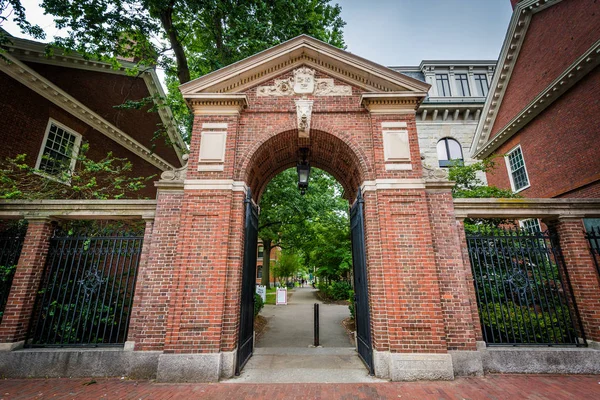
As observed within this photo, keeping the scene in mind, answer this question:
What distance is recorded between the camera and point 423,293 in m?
5.07

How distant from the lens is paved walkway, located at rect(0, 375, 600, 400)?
4.13m

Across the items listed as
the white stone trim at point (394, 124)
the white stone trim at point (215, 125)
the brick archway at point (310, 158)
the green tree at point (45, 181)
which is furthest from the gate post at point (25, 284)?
the white stone trim at point (394, 124)

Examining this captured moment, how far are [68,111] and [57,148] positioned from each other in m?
1.58

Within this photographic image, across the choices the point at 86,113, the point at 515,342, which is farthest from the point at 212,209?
the point at 86,113

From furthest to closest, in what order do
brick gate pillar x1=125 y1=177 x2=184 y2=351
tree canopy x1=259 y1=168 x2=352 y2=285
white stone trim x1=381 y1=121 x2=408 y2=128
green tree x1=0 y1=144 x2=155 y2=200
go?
tree canopy x1=259 y1=168 x2=352 y2=285 → green tree x1=0 y1=144 x2=155 y2=200 → white stone trim x1=381 y1=121 x2=408 y2=128 → brick gate pillar x1=125 y1=177 x2=184 y2=351

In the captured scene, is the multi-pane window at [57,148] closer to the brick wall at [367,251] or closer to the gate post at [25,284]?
the gate post at [25,284]

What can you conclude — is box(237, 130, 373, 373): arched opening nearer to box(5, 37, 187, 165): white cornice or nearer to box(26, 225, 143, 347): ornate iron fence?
box(26, 225, 143, 347): ornate iron fence

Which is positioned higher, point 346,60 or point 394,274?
point 346,60

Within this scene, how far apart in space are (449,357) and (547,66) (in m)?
13.2

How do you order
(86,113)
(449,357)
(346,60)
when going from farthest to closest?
1. (86,113)
2. (346,60)
3. (449,357)

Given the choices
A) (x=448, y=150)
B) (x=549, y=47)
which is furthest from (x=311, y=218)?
(x=549, y=47)

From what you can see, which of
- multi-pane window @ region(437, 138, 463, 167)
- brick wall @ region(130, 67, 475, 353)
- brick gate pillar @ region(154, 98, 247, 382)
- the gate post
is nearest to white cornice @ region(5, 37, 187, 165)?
brick gate pillar @ region(154, 98, 247, 382)

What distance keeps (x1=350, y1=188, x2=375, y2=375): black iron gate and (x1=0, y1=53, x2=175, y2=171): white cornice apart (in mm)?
5470

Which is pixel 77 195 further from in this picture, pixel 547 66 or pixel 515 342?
pixel 547 66
